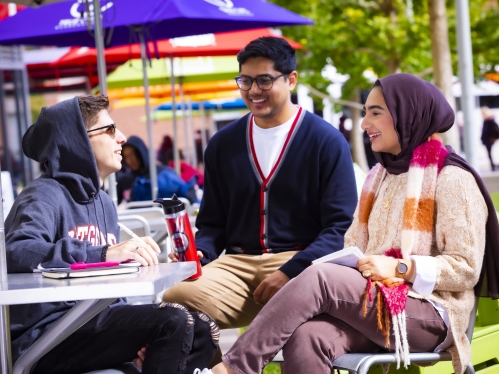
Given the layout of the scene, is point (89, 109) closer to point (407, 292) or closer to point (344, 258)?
point (344, 258)

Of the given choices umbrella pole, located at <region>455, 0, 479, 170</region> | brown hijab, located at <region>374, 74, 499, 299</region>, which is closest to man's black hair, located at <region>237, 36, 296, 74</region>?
brown hijab, located at <region>374, 74, 499, 299</region>

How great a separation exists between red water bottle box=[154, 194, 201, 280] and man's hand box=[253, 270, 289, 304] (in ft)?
2.03

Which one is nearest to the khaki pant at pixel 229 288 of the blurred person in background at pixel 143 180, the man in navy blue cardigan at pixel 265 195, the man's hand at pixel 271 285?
the man in navy blue cardigan at pixel 265 195

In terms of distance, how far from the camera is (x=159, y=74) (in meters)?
13.5

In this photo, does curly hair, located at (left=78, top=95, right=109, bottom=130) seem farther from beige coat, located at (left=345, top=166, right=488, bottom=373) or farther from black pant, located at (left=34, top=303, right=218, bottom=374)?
beige coat, located at (left=345, top=166, right=488, bottom=373)

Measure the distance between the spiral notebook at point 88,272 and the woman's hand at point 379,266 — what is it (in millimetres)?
971

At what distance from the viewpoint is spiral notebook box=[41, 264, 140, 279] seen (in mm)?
2584

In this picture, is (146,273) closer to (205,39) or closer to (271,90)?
(271,90)

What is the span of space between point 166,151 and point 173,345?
11.6m

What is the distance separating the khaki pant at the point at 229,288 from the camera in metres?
3.96

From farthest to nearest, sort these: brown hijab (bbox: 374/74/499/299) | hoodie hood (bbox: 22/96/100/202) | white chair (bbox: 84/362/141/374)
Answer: brown hijab (bbox: 374/74/499/299) → hoodie hood (bbox: 22/96/100/202) → white chair (bbox: 84/362/141/374)

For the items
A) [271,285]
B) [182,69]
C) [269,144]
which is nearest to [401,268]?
[271,285]

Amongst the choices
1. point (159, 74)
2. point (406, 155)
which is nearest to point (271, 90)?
point (406, 155)

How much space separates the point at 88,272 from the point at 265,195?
5.59ft
